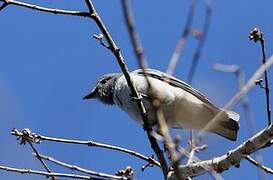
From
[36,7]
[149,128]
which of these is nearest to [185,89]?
[149,128]

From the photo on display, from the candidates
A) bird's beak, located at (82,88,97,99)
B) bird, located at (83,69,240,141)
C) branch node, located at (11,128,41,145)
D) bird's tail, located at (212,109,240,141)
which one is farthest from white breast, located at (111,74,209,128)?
branch node, located at (11,128,41,145)

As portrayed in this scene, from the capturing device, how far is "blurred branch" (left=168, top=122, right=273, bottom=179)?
3299 mm

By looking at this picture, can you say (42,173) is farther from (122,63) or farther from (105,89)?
(105,89)

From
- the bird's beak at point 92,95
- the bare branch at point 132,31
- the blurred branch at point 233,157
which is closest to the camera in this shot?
the bare branch at point 132,31

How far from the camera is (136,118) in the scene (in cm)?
557

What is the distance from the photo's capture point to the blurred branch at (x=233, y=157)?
3.30 meters

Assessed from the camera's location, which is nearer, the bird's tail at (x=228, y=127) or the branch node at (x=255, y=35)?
the branch node at (x=255, y=35)

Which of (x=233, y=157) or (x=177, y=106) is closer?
(x=233, y=157)

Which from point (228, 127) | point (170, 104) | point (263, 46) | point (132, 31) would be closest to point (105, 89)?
point (170, 104)

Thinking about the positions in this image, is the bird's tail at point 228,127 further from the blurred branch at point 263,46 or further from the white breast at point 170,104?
the blurred branch at point 263,46

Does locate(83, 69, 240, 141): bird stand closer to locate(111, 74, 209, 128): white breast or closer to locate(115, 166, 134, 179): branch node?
locate(111, 74, 209, 128): white breast

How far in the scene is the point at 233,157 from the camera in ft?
11.5

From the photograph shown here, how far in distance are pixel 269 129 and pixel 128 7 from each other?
1878mm

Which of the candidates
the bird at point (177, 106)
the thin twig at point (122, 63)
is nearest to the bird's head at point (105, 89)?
the bird at point (177, 106)
